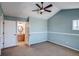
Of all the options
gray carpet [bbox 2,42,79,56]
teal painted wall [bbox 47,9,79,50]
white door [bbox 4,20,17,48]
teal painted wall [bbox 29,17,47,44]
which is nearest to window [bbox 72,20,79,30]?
teal painted wall [bbox 47,9,79,50]

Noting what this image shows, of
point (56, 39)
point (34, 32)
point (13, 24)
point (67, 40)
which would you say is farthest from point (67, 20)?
point (13, 24)

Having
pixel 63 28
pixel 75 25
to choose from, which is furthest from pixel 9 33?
pixel 75 25

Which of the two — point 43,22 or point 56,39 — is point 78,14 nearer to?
point 56,39

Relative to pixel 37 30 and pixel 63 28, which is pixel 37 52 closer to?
pixel 37 30

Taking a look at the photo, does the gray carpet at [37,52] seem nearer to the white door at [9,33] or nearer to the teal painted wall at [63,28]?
the white door at [9,33]

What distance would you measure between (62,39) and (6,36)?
12.3 feet

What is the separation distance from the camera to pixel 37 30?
5.99 metres

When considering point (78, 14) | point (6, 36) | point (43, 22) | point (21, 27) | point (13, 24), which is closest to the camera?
point (78, 14)

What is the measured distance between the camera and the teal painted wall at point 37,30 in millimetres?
5512

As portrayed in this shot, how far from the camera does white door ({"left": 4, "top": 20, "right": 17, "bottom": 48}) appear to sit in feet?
15.0

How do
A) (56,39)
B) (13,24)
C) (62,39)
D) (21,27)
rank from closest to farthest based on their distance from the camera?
1. (13,24)
2. (62,39)
3. (56,39)
4. (21,27)

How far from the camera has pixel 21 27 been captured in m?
7.42

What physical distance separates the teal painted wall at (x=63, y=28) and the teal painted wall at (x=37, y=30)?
1.52 ft

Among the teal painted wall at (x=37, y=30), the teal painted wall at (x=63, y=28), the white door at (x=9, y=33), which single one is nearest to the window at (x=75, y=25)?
the teal painted wall at (x=63, y=28)
